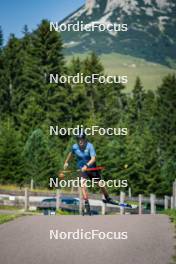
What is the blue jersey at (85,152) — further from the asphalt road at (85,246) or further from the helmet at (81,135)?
the asphalt road at (85,246)

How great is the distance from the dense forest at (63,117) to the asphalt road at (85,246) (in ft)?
123

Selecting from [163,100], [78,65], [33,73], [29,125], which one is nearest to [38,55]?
[33,73]

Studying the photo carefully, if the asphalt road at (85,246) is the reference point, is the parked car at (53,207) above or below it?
below

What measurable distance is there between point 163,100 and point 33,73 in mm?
29239

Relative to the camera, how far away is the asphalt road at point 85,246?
9.00 metres

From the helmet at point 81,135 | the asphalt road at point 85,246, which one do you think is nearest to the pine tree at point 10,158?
the helmet at point 81,135

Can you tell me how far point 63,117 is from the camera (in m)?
90.1

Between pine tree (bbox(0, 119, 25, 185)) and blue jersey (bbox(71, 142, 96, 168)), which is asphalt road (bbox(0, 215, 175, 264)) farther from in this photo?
pine tree (bbox(0, 119, 25, 185))

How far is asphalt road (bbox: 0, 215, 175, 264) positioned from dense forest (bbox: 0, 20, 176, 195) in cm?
3735

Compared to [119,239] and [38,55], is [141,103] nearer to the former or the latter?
[38,55]

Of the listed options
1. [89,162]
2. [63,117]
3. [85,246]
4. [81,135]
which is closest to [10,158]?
[63,117]

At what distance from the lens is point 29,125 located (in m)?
79.4

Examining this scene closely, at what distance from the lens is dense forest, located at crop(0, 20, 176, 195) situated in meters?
52.9

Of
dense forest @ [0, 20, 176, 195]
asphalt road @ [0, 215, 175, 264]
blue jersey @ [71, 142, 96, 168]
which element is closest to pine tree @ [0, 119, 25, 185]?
dense forest @ [0, 20, 176, 195]
